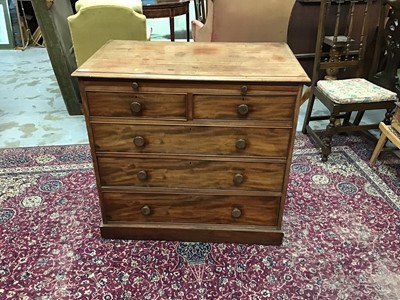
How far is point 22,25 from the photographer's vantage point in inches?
209

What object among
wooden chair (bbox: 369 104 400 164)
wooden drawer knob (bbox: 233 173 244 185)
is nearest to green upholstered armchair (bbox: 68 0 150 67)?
wooden drawer knob (bbox: 233 173 244 185)

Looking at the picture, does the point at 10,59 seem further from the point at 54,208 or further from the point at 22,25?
the point at 54,208

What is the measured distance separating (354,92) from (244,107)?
1269 millimetres

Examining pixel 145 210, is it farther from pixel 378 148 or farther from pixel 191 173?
pixel 378 148

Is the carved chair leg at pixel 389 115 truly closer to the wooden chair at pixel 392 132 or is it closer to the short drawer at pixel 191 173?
the wooden chair at pixel 392 132

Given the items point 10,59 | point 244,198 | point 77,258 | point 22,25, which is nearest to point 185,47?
point 244,198

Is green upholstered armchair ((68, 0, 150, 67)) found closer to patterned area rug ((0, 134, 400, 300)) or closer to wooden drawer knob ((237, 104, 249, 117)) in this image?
patterned area rug ((0, 134, 400, 300))

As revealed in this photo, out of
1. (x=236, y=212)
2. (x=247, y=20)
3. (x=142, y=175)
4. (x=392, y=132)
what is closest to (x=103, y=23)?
(x=247, y=20)

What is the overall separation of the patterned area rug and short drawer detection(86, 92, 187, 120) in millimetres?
686

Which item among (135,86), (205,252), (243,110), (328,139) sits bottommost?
(205,252)

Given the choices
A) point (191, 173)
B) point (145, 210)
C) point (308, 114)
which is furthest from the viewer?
point (308, 114)

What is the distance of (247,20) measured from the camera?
8.35 ft

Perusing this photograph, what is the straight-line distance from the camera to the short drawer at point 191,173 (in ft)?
5.36

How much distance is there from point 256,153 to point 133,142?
54 centimetres
